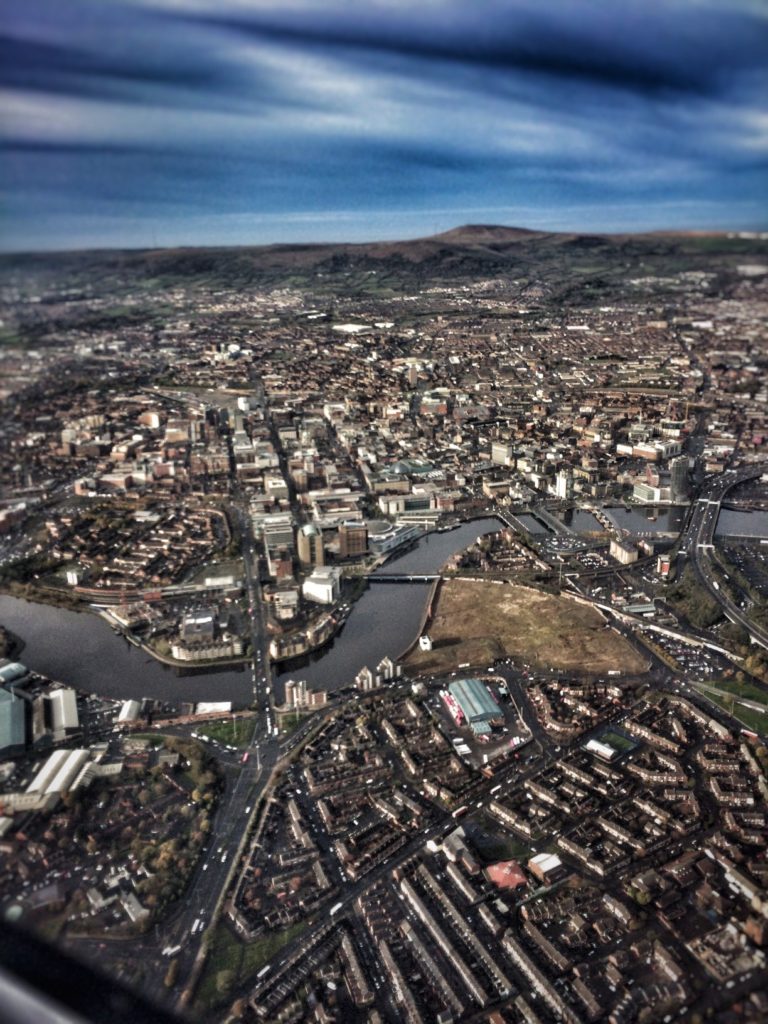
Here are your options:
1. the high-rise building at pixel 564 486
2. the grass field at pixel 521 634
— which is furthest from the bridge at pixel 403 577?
the high-rise building at pixel 564 486

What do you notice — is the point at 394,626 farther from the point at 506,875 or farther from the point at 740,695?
the point at 506,875

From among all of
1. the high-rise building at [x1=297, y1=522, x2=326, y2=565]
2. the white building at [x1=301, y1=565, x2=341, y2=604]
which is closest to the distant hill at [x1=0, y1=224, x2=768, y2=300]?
the high-rise building at [x1=297, y1=522, x2=326, y2=565]

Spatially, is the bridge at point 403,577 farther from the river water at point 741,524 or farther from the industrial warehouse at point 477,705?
the river water at point 741,524

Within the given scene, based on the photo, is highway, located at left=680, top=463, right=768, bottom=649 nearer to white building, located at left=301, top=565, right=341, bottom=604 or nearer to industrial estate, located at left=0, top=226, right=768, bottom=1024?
industrial estate, located at left=0, top=226, right=768, bottom=1024

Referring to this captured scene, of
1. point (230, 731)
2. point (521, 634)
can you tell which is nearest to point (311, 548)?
point (521, 634)

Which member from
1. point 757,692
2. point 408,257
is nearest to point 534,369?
point 408,257
